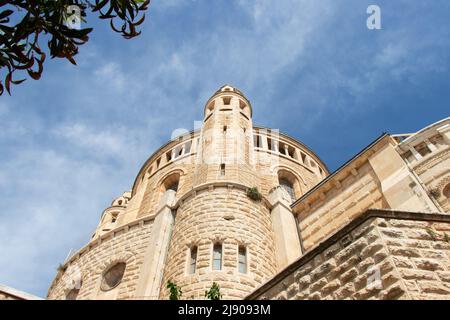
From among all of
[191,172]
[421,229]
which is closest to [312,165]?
[191,172]

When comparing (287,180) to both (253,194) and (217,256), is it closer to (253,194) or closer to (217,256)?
(253,194)

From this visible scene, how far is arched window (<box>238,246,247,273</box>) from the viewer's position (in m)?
11.9

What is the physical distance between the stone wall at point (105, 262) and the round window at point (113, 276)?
0.16 meters

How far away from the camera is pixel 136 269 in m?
14.5

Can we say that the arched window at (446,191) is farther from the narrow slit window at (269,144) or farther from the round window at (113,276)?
the narrow slit window at (269,144)

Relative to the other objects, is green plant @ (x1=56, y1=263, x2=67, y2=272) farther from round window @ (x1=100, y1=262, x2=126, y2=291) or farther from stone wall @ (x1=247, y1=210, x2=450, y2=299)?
stone wall @ (x1=247, y1=210, x2=450, y2=299)

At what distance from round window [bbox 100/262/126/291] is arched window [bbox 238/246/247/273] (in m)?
5.47

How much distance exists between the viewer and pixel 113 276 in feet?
50.6

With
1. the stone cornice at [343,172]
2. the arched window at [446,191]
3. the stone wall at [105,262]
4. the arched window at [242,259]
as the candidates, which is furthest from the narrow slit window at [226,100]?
the arched window at [446,191]

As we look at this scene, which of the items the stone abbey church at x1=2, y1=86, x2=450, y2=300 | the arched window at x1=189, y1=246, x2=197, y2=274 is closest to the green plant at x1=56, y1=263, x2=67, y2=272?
the stone abbey church at x1=2, y1=86, x2=450, y2=300

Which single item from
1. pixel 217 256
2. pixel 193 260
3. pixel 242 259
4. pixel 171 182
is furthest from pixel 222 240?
pixel 171 182

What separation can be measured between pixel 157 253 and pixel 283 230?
4.77 m

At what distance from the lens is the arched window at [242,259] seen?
11.9m
